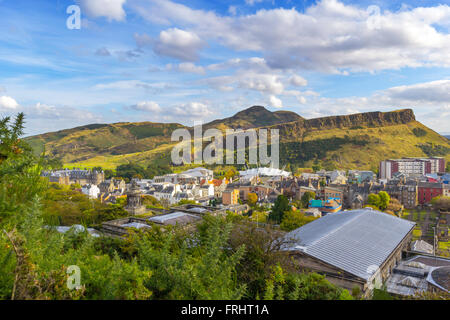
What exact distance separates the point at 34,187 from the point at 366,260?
16.3 meters

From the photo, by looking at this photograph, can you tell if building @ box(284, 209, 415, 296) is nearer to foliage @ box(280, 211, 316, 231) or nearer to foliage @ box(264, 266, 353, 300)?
foliage @ box(264, 266, 353, 300)

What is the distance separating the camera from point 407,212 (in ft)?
165

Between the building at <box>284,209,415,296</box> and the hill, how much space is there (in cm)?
8700

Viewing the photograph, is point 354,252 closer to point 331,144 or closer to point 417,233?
point 417,233

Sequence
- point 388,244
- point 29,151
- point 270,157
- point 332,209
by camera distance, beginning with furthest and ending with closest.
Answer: point 270,157
point 332,209
point 388,244
point 29,151

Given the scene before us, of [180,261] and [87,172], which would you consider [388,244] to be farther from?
[87,172]

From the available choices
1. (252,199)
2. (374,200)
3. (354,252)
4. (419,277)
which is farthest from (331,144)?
(354,252)

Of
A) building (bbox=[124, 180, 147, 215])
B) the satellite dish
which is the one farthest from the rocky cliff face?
the satellite dish

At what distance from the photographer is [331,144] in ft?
396

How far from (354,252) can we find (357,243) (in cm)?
175

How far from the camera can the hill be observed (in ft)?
370

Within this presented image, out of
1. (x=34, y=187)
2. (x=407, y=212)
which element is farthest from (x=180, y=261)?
(x=407, y=212)

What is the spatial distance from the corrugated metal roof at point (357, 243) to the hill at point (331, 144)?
279ft

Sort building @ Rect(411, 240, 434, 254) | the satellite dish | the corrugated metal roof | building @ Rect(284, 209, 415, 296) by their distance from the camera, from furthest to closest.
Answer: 1. building @ Rect(411, 240, 434, 254)
2. the corrugated metal roof
3. the satellite dish
4. building @ Rect(284, 209, 415, 296)
